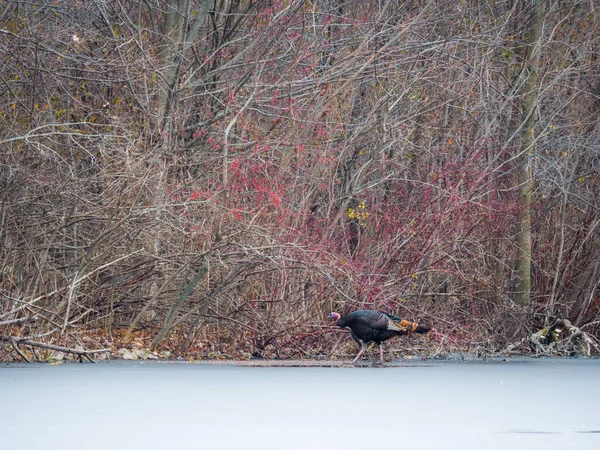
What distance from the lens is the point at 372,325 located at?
15.7 metres

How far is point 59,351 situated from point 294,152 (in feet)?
17.4

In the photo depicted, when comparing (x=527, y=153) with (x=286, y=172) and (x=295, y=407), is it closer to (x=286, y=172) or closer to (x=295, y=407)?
(x=286, y=172)

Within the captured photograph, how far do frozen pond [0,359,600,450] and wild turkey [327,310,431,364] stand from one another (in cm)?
44

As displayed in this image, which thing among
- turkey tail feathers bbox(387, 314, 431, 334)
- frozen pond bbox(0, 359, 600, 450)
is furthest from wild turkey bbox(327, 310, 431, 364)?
frozen pond bbox(0, 359, 600, 450)

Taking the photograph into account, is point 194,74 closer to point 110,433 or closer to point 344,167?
point 344,167

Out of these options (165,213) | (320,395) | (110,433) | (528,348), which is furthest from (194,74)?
(110,433)

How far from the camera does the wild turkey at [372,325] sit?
1564 centimetres

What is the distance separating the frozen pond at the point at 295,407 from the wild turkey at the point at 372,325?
1.44 feet

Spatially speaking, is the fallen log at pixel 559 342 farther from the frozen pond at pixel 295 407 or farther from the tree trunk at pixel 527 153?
the frozen pond at pixel 295 407

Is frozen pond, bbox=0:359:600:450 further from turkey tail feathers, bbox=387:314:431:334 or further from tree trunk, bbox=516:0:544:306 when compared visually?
tree trunk, bbox=516:0:544:306

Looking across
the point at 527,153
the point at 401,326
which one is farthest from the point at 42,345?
the point at 527,153

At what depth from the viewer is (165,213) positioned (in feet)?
55.4

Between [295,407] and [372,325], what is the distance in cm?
470

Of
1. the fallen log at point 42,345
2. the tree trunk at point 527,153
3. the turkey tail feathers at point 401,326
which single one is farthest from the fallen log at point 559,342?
the fallen log at point 42,345
